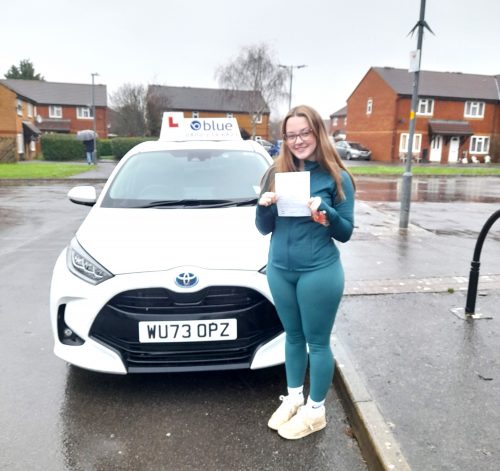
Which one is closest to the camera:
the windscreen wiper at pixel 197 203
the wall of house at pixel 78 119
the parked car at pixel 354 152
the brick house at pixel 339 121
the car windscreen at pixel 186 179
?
the windscreen wiper at pixel 197 203

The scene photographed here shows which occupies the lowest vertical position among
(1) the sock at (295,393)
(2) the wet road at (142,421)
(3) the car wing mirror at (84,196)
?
(2) the wet road at (142,421)

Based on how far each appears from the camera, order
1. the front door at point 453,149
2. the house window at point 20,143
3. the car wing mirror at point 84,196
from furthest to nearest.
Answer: the front door at point 453,149 < the house window at point 20,143 < the car wing mirror at point 84,196

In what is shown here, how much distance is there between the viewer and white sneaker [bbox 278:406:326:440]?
2990 millimetres

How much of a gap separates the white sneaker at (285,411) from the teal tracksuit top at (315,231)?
90cm

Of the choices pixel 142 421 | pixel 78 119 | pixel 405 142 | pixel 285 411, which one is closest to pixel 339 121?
pixel 405 142

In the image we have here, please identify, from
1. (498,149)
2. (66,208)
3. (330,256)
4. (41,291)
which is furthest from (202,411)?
(498,149)

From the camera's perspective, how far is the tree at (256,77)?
52.7 meters

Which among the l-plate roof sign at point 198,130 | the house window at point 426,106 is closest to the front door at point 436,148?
the house window at point 426,106

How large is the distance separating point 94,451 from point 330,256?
173 cm

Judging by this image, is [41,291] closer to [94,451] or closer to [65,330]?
[65,330]

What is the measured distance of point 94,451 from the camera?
9.46 feet

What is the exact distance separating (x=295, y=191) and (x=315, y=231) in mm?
262

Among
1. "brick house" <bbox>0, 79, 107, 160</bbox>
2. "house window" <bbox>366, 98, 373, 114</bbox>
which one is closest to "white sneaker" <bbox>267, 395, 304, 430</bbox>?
"house window" <bbox>366, 98, 373, 114</bbox>

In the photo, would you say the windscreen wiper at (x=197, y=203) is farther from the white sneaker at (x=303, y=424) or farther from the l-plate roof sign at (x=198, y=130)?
the white sneaker at (x=303, y=424)
